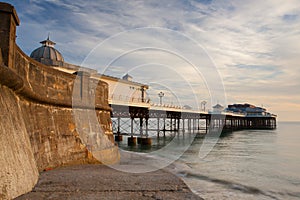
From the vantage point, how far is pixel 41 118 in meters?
9.54

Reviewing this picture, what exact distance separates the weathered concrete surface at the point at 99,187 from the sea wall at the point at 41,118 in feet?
1.35

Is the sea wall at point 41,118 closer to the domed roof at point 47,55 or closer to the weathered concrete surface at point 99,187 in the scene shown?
the weathered concrete surface at point 99,187

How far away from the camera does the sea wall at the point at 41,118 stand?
580cm

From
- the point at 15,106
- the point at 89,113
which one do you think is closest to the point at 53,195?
the point at 15,106

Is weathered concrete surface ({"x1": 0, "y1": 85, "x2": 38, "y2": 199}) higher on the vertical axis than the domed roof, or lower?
lower

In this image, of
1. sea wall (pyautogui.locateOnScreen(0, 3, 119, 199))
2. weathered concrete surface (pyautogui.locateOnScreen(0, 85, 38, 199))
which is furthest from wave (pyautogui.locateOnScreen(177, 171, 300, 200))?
weathered concrete surface (pyautogui.locateOnScreen(0, 85, 38, 199))

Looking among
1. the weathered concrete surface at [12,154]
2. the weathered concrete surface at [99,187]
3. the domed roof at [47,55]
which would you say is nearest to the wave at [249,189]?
the weathered concrete surface at [99,187]

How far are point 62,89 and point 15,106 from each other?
4704 mm

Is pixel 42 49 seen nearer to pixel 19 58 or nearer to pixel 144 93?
pixel 144 93

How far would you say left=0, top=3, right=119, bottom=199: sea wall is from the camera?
5797 mm

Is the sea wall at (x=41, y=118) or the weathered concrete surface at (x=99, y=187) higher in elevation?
the sea wall at (x=41, y=118)

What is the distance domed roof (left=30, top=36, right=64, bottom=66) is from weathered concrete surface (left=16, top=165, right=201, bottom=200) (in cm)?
1938

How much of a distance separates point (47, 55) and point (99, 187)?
22.5m

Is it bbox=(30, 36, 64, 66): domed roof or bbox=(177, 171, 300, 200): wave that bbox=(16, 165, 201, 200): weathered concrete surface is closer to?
bbox=(177, 171, 300, 200): wave
